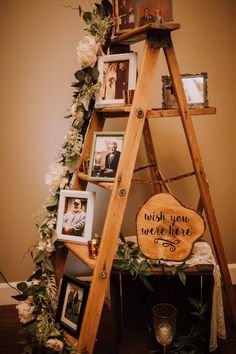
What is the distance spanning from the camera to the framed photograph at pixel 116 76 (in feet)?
5.35

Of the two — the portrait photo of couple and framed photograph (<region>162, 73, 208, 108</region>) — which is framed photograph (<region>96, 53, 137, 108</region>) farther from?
framed photograph (<region>162, 73, 208, 108</region>)

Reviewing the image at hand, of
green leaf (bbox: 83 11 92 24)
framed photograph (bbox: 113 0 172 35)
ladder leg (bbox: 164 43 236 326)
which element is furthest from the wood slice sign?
green leaf (bbox: 83 11 92 24)

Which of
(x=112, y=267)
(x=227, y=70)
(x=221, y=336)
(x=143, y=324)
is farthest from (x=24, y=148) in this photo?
(x=221, y=336)

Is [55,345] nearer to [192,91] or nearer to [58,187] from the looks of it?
[58,187]

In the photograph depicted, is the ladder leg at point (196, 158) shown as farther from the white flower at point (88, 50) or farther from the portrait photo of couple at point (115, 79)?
the white flower at point (88, 50)

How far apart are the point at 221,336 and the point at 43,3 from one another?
2.32 metres

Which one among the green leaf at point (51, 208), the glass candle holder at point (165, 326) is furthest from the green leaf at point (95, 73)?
the glass candle holder at point (165, 326)

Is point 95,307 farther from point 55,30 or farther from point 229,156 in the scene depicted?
point 55,30

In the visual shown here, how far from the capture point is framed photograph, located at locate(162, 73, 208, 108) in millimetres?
1661

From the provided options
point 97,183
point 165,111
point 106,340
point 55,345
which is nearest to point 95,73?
point 165,111

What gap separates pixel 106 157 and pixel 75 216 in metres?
0.40

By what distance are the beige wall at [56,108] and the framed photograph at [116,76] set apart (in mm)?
566

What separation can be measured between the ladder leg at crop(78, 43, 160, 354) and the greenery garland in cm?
30

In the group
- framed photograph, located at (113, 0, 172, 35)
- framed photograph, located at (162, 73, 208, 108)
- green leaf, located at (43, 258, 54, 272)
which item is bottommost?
green leaf, located at (43, 258, 54, 272)
